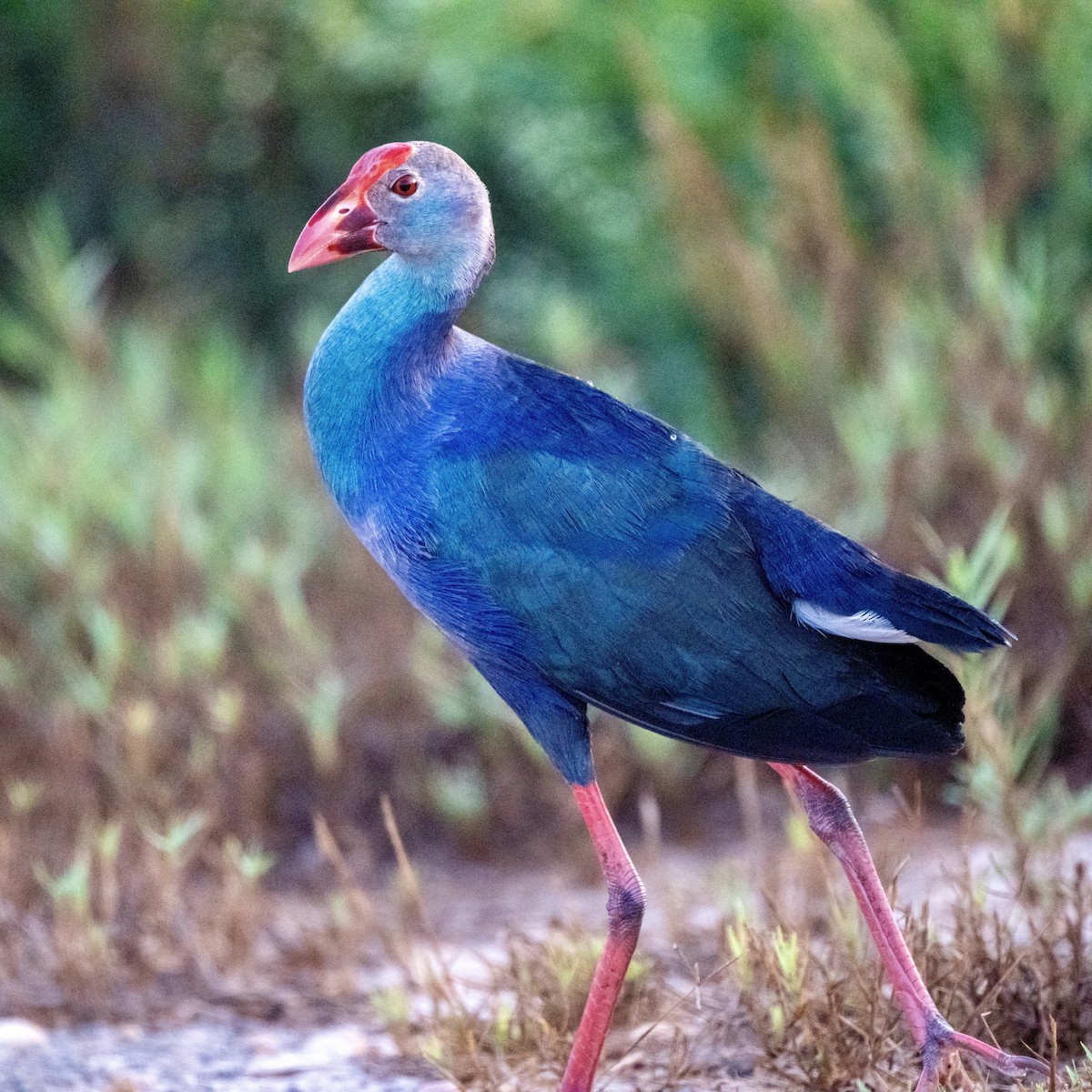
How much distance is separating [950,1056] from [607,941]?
0.50 m

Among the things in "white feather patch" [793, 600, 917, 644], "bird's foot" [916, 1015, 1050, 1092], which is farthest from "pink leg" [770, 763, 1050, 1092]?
"white feather patch" [793, 600, 917, 644]

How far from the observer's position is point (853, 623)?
7.54ft

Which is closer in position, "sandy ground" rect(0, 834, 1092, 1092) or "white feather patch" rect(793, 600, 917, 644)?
"white feather patch" rect(793, 600, 917, 644)

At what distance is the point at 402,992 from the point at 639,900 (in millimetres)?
572

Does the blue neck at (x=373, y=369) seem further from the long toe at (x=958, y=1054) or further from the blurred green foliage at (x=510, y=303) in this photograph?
the long toe at (x=958, y=1054)

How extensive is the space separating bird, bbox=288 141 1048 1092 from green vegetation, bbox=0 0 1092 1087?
304 millimetres

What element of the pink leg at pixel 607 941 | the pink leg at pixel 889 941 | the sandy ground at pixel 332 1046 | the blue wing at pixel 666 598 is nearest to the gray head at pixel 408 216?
the blue wing at pixel 666 598

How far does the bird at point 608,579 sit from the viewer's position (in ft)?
7.52

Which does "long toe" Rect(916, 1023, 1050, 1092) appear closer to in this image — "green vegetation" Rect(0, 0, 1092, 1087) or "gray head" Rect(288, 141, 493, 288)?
"green vegetation" Rect(0, 0, 1092, 1087)

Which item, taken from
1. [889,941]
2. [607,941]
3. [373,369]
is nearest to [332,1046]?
[607,941]

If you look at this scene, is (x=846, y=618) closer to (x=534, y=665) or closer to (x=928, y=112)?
(x=534, y=665)

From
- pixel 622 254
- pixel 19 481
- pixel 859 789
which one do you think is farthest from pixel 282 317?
pixel 859 789

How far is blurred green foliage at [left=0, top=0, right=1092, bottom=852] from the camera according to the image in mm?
3855

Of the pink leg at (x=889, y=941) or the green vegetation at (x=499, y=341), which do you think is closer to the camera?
the pink leg at (x=889, y=941)
